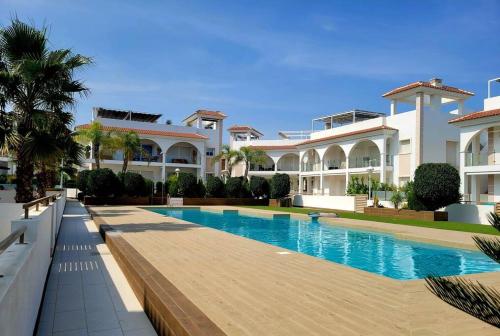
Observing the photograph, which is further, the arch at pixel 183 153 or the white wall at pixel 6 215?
the arch at pixel 183 153

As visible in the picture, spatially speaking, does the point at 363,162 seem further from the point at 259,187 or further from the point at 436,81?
the point at 259,187

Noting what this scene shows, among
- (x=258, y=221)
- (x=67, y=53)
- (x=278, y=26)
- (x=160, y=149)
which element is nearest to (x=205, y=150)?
(x=160, y=149)

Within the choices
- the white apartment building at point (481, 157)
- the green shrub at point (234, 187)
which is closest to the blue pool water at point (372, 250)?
the white apartment building at point (481, 157)

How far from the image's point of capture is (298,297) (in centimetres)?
511

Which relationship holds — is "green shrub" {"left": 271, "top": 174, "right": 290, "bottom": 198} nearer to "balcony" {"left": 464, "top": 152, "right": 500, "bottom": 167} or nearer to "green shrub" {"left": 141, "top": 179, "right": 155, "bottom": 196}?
"green shrub" {"left": 141, "top": 179, "right": 155, "bottom": 196}

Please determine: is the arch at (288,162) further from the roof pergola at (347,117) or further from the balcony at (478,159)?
the balcony at (478,159)

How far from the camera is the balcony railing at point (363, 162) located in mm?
30625

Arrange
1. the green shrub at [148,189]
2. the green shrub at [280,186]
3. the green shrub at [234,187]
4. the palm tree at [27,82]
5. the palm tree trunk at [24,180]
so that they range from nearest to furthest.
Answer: the palm tree at [27,82] < the palm tree trunk at [24,180] < the green shrub at [148,189] < the green shrub at [280,186] < the green shrub at [234,187]

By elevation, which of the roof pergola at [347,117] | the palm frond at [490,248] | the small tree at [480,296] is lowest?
the small tree at [480,296]

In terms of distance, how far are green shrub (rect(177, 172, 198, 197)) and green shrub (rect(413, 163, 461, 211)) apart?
18.1m

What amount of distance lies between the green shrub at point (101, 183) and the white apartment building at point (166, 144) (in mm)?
11500

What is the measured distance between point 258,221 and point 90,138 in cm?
1792

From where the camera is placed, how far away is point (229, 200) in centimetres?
3341

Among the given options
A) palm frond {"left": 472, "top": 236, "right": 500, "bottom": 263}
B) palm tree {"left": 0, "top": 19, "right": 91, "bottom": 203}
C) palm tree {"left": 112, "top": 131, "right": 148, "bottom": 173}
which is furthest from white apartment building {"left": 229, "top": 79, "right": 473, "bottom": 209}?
palm frond {"left": 472, "top": 236, "right": 500, "bottom": 263}
